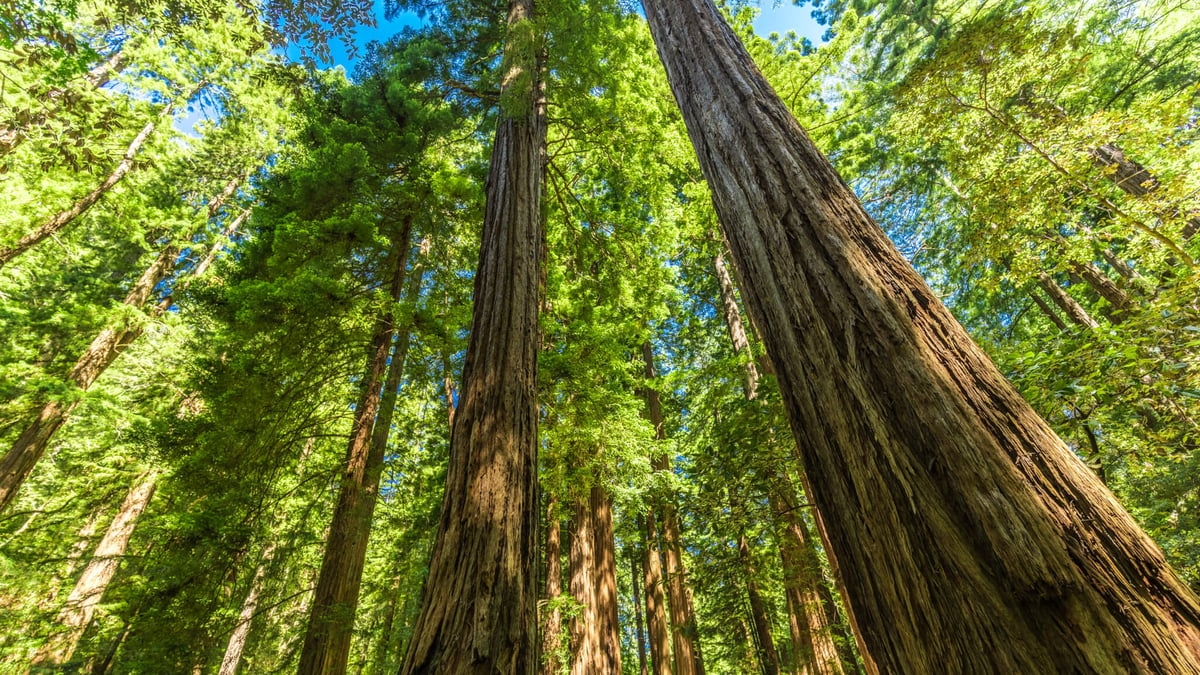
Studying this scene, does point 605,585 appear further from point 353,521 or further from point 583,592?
point 353,521

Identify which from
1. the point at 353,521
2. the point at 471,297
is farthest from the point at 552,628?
the point at 471,297

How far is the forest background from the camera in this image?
400 centimetres

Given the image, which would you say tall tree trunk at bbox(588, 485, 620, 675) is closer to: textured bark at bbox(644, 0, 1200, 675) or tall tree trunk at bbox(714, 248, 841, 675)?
tall tree trunk at bbox(714, 248, 841, 675)

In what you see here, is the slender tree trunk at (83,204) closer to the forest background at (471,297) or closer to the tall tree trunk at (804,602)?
the forest background at (471,297)

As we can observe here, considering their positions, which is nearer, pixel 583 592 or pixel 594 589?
pixel 583 592

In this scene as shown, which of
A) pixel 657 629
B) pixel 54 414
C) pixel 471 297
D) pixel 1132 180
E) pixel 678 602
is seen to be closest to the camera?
pixel 1132 180

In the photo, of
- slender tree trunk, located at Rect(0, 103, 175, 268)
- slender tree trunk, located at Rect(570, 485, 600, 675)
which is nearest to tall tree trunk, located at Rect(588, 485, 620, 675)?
slender tree trunk, located at Rect(570, 485, 600, 675)

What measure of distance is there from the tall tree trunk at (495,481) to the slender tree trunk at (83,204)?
1040 centimetres

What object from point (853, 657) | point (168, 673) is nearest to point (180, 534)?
point (168, 673)

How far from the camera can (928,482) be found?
2.87 ft

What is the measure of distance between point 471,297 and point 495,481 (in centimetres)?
472

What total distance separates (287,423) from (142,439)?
1432 mm

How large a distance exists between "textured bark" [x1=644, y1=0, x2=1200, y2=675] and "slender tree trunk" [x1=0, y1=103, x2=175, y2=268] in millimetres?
12838

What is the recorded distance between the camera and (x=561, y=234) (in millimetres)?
7953
